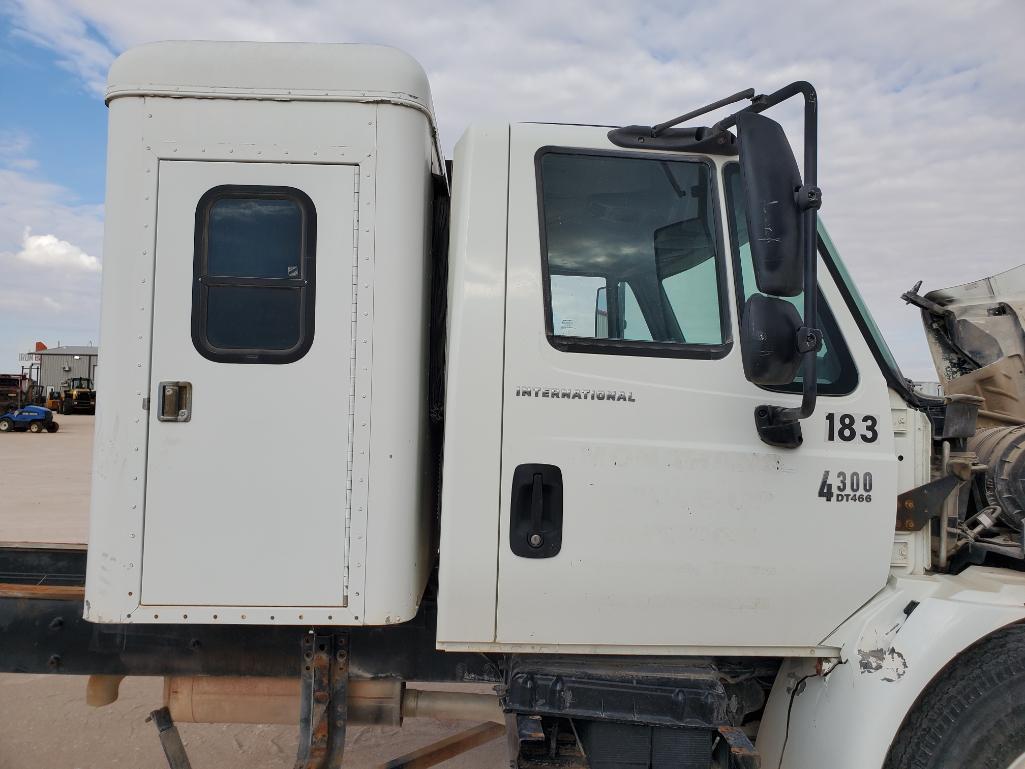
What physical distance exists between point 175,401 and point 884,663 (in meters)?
2.35

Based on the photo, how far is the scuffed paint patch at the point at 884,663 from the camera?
92.1 inches

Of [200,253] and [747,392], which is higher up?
[200,253]

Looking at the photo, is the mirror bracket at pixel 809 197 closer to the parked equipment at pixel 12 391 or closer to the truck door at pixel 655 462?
the truck door at pixel 655 462

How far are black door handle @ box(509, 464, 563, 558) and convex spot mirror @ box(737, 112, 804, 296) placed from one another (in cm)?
85

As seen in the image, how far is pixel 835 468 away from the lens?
246 centimetres

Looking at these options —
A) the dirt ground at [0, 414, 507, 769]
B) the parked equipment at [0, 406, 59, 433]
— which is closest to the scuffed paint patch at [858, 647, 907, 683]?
the dirt ground at [0, 414, 507, 769]

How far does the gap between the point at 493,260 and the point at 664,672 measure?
1.46m

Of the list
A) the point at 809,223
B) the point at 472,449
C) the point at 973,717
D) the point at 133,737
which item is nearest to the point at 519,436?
the point at 472,449

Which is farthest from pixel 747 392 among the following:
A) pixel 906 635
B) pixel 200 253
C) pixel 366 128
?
pixel 200 253

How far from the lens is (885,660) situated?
2371 millimetres

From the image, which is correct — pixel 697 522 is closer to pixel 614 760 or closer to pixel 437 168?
pixel 614 760

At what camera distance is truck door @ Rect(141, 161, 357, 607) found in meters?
2.35

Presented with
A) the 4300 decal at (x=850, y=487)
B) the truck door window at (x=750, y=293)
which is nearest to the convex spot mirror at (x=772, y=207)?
the truck door window at (x=750, y=293)

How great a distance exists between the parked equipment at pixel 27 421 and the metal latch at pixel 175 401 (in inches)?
1189
